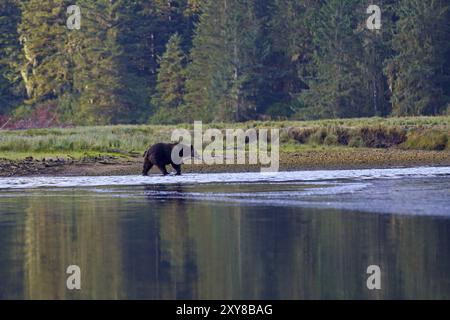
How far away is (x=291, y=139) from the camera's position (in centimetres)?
4075

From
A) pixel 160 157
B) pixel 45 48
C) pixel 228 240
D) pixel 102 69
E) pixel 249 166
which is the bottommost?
pixel 228 240

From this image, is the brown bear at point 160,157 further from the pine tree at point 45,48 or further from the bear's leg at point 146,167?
the pine tree at point 45,48

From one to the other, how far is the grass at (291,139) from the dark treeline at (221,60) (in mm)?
15627

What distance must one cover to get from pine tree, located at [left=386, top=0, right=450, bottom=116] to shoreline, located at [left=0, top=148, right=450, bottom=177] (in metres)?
23.5

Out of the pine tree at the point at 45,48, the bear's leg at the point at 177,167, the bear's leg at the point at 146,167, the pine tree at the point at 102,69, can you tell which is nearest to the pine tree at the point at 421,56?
the pine tree at the point at 102,69

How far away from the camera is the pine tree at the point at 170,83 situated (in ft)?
225

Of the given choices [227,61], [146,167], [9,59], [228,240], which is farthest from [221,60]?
[228,240]

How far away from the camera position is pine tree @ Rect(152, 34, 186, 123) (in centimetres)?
6862

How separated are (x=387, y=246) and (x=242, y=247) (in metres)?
2.11

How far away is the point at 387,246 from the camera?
15656 mm

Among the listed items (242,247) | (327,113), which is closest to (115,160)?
(242,247)

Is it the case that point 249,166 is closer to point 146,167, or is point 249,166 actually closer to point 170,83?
point 146,167

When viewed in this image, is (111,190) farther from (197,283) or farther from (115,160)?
(197,283)

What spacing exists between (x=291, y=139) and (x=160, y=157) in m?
11.9
